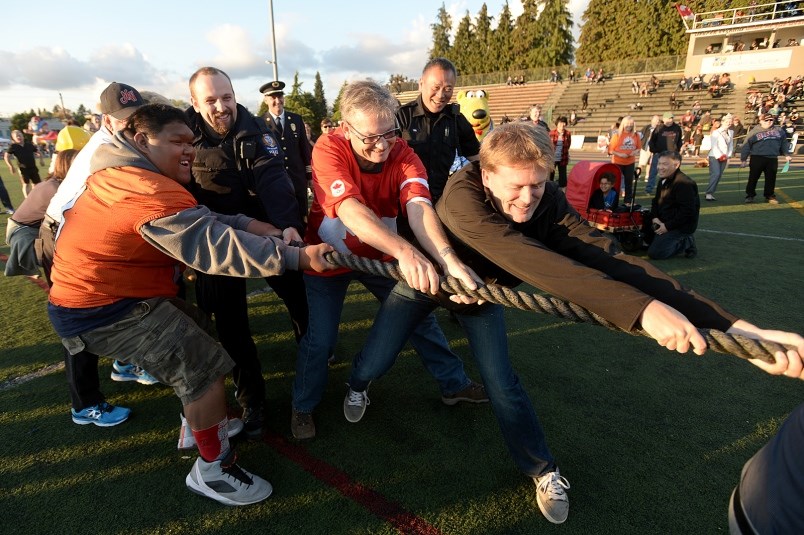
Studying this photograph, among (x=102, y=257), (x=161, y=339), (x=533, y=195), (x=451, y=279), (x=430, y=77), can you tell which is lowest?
(x=161, y=339)

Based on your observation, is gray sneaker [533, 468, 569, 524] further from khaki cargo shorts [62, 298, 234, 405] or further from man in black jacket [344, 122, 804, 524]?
khaki cargo shorts [62, 298, 234, 405]

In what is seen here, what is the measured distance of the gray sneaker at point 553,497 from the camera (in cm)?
216

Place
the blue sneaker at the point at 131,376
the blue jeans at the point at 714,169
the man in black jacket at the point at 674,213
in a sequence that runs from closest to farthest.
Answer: the blue sneaker at the point at 131,376 < the man in black jacket at the point at 674,213 < the blue jeans at the point at 714,169

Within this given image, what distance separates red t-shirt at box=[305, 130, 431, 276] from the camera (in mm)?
2233

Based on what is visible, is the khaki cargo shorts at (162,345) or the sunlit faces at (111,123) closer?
the khaki cargo shorts at (162,345)

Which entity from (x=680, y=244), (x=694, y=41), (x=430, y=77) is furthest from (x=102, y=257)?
(x=694, y=41)

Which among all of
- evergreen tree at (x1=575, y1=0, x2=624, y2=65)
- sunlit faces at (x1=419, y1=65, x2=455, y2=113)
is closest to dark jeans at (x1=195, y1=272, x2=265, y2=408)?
sunlit faces at (x1=419, y1=65, x2=455, y2=113)

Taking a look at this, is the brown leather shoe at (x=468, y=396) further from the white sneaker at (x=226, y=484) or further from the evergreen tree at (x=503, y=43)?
the evergreen tree at (x=503, y=43)

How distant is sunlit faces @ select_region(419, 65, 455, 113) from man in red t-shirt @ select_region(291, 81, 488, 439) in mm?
1442

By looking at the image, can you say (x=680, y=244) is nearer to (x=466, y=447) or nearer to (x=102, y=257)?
(x=466, y=447)

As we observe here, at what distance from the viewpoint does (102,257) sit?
6.20 ft

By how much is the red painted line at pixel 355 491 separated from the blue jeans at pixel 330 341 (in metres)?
0.25

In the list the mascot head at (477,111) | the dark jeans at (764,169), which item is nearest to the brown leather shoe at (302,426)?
the mascot head at (477,111)

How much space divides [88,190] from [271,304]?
116 inches
